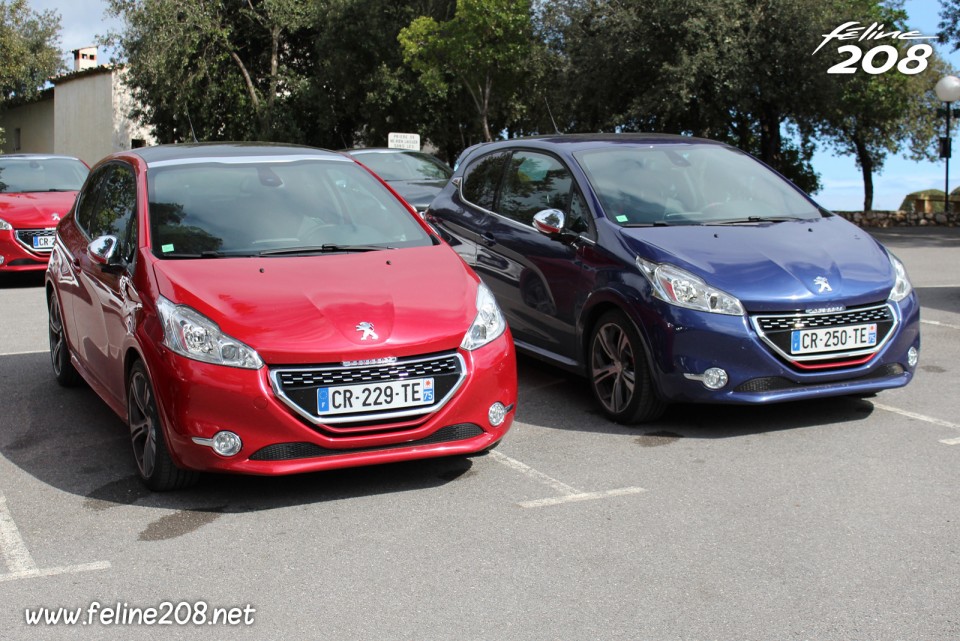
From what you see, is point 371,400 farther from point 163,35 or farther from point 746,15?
point 163,35

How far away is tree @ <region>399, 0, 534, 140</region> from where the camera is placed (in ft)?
98.2

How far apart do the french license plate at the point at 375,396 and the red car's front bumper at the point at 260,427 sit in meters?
0.09

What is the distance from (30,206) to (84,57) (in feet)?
213

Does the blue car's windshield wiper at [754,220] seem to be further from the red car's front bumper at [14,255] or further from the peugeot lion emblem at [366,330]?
the red car's front bumper at [14,255]

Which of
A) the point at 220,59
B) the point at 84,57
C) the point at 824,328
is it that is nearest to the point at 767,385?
the point at 824,328

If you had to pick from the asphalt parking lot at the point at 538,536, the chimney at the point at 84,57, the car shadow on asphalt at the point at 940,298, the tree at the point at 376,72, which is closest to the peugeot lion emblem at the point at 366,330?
the asphalt parking lot at the point at 538,536

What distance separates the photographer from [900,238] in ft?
74.3

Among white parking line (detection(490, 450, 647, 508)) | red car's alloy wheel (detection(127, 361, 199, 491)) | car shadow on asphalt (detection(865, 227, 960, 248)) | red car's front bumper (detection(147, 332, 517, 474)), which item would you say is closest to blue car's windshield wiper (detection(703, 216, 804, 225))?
white parking line (detection(490, 450, 647, 508))

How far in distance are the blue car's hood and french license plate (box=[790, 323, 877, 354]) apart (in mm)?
140

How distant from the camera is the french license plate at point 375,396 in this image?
16.1 feet

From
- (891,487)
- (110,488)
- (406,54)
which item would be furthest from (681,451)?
(406,54)

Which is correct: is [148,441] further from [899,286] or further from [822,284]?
[899,286]

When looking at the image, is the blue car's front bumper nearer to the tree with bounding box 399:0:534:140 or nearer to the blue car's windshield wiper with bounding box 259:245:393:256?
the blue car's windshield wiper with bounding box 259:245:393:256

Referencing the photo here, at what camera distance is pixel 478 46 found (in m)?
30.2
